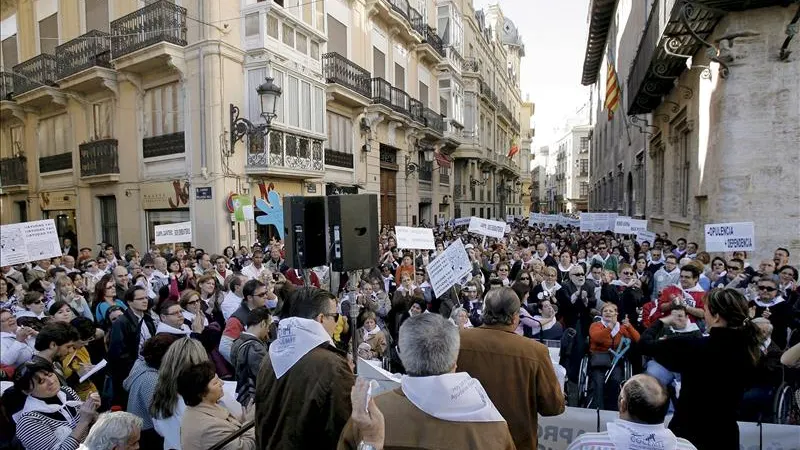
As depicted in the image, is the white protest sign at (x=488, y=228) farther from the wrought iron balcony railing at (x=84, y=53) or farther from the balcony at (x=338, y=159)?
the wrought iron balcony railing at (x=84, y=53)

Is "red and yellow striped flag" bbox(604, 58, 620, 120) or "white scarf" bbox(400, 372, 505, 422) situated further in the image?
"red and yellow striped flag" bbox(604, 58, 620, 120)

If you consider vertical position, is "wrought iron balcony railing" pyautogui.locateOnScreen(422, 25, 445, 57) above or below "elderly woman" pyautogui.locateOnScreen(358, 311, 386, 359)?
→ above

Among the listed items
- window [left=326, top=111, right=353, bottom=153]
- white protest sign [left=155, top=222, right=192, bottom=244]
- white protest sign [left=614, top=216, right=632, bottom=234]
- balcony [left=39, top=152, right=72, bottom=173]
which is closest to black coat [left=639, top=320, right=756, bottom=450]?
white protest sign [left=155, top=222, right=192, bottom=244]

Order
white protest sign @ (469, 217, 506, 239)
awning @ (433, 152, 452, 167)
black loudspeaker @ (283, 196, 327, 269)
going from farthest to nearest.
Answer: awning @ (433, 152, 452, 167)
white protest sign @ (469, 217, 506, 239)
black loudspeaker @ (283, 196, 327, 269)

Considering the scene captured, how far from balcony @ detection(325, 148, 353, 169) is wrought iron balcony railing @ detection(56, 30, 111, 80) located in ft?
24.7

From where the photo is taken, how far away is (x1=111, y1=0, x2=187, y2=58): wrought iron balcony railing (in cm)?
1393

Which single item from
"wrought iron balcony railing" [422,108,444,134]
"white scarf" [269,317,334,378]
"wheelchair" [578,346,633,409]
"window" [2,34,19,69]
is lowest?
"wheelchair" [578,346,633,409]

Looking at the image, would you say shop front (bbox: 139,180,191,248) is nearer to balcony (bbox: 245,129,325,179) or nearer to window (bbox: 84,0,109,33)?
balcony (bbox: 245,129,325,179)

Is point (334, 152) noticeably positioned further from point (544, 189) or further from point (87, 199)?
point (544, 189)

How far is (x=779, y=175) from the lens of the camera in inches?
363

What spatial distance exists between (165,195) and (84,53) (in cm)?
577

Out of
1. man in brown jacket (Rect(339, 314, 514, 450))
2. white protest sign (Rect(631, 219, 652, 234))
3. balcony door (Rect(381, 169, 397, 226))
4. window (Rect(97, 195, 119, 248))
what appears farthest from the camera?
balcony door (Rect(381, 169, 397, 226))

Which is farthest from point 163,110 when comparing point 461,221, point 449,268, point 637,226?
point 637,226

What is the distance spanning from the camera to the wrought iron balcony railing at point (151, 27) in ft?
45.7
